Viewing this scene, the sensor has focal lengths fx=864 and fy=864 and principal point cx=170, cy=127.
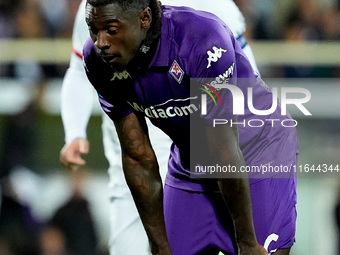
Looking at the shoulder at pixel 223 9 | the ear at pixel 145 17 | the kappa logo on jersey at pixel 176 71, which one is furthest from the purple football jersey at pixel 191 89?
the shoulder at pixel 223 9

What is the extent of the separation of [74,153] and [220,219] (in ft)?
4.37

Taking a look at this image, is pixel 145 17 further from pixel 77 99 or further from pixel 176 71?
pixel 77 99

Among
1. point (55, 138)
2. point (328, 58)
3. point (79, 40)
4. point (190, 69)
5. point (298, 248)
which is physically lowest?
point (298, 248)

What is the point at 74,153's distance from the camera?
444cm

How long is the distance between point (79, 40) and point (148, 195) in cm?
141

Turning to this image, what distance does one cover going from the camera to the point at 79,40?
178 inches

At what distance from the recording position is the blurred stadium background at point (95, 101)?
690 cm

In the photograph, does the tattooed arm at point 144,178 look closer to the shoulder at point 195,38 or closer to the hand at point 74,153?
the shoulder at point 195,38

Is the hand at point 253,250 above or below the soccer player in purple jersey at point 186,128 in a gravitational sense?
below

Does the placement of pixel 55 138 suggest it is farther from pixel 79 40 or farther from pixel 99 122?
pixel 79 40

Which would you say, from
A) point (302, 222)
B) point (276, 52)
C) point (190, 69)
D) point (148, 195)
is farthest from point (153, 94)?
point (276, 52)

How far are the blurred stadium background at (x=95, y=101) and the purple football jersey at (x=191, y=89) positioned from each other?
3472 mm

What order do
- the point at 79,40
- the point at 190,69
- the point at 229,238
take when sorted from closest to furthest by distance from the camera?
the point at 190,69 < the point at 229,238 < the point at 79,40

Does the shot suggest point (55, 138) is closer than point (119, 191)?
No
